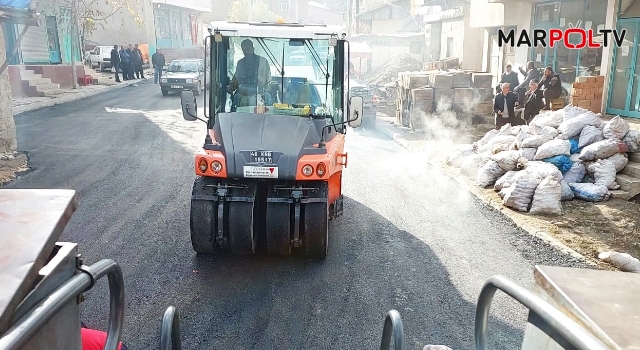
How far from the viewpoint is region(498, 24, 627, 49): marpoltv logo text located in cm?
1240

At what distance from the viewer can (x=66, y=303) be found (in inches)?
68.9

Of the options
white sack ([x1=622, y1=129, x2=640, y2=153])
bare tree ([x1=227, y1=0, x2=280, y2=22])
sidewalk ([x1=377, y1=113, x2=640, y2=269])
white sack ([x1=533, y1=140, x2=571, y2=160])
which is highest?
bare tree ([x1=227, y1=0, x2=280, y2=22])

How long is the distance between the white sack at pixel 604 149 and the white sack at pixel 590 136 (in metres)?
0.18

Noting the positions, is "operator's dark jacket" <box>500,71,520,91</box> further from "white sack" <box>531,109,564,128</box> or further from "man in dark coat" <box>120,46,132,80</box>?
"man in dark coat" <box>120,46,132,80</box>

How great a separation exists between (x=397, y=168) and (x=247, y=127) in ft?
18.6

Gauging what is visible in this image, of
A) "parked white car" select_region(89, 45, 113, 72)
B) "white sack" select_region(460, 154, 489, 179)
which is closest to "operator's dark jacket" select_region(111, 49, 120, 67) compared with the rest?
"parked white car" select_region(89, 45, 113, 72)

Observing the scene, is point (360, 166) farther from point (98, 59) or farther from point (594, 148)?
point (98, 59)

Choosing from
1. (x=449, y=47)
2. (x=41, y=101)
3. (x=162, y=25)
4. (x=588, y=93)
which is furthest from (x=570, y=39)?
(x=162, y=25)

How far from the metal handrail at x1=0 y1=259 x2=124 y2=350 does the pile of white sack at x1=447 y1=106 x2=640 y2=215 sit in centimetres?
667

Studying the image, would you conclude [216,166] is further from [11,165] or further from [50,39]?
[50,39]

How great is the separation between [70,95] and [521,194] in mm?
18868

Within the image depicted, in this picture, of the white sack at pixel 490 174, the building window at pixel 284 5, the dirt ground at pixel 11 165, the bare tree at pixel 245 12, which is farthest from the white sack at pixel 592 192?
the building window at pixel 284 5

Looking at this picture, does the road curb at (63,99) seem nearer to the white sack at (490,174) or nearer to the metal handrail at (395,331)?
the white sack at (490,174)

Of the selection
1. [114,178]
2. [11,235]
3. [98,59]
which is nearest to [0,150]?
[114,178]
